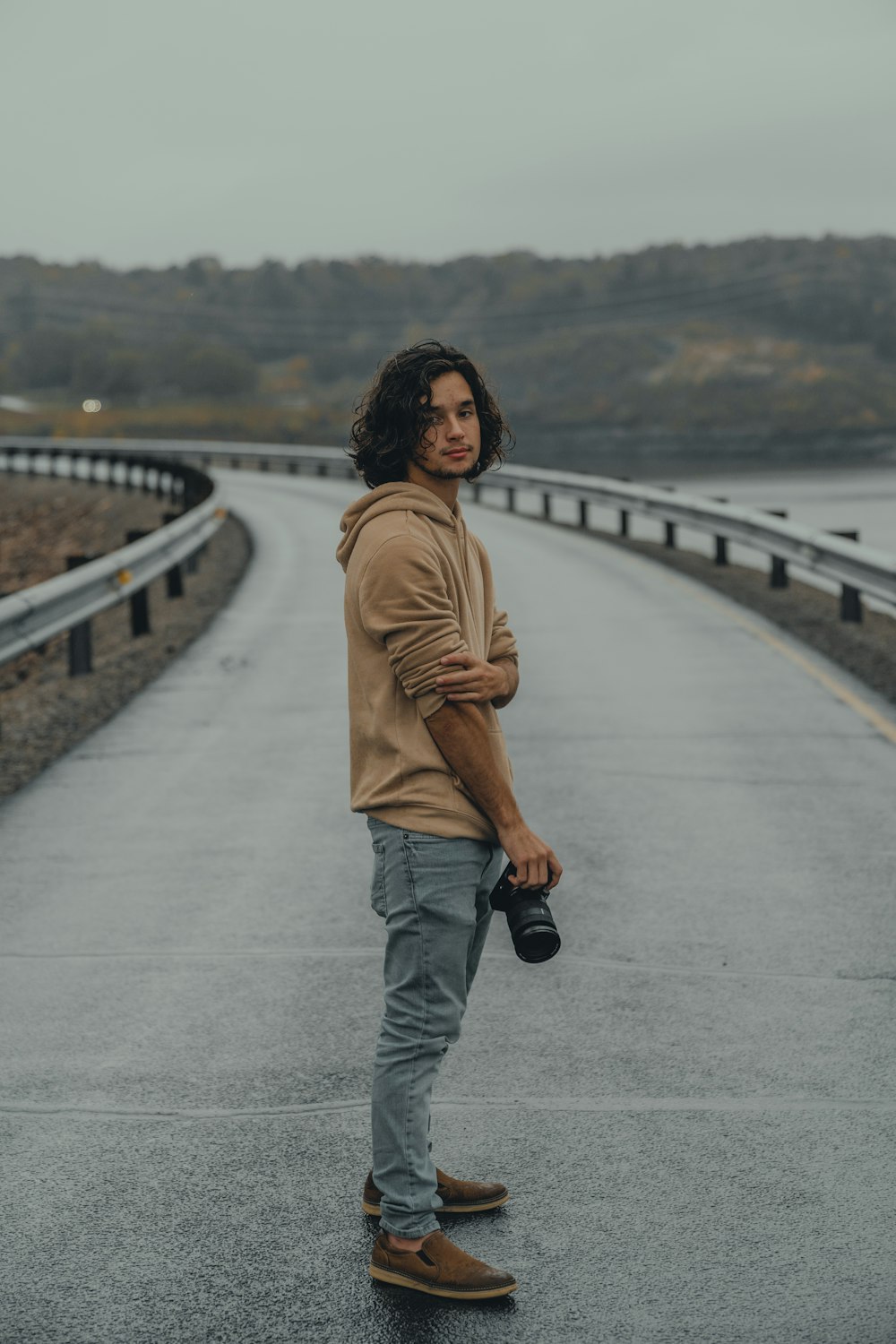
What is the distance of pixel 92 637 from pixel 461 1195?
14075 millimetres

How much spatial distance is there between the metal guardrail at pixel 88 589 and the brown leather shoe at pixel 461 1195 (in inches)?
228

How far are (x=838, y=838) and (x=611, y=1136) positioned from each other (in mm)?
3267

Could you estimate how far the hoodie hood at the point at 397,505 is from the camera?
10.9ft

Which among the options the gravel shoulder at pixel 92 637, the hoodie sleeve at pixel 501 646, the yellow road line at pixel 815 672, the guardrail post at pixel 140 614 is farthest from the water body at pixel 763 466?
the hoodie sleeve at pixel 501 646

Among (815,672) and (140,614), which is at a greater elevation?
(140,614)

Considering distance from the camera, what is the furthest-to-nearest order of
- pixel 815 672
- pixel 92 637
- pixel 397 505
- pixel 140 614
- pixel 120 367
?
1. pixel 120 367
2. pixel 92 637
3. pixel 140 614
4. pixel 815 672
5. pixel 397 505

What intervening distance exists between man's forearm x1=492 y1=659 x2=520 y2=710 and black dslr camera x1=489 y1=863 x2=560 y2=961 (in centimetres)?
38

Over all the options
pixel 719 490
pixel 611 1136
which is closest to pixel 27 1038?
pixel 611 1136

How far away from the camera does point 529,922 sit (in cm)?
328

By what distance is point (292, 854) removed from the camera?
22.7 feet

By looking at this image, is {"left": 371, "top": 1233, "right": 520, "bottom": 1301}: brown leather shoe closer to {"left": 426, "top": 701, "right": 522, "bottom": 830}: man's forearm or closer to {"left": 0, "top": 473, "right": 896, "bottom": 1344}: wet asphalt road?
{"left": 0, "top": 473, "right": 896, "bottom": 1344}: wet asphalt road

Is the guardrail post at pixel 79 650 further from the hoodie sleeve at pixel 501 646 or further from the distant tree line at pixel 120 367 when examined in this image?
the distant tree line at pixel 120 367

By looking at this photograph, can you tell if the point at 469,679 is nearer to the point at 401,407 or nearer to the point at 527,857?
the point at 527,857

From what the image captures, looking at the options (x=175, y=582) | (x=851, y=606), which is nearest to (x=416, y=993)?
(x=851, y=606)
